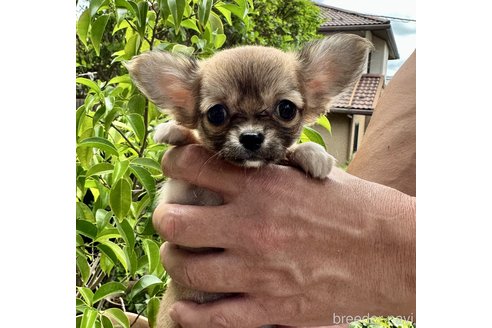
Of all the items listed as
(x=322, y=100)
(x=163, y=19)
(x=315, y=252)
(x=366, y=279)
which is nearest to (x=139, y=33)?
(x=163, y=19)

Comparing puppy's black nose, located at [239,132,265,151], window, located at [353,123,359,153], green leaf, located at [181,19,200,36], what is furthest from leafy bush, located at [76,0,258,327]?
window, located at [353,123,359,153]

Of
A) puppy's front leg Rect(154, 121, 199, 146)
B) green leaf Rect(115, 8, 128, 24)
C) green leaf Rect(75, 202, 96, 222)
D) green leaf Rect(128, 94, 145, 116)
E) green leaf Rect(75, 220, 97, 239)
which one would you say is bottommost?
green leaf Rect(75, 220, 97, 239)

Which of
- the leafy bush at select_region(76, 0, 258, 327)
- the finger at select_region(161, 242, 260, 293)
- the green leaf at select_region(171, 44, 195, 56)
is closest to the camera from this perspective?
the finger at select_region(161, 242, 260, 293)

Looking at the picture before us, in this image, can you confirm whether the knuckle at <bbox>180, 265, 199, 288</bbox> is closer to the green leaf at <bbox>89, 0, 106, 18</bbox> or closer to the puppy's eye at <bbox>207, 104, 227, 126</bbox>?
the puppy's eye at <bbox>207, 104, 227, 126</bbox>

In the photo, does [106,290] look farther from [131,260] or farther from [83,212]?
[83,212]

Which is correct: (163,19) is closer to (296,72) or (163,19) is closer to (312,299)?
(296,72)

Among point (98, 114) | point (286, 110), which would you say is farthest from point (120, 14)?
point (286, 110)
